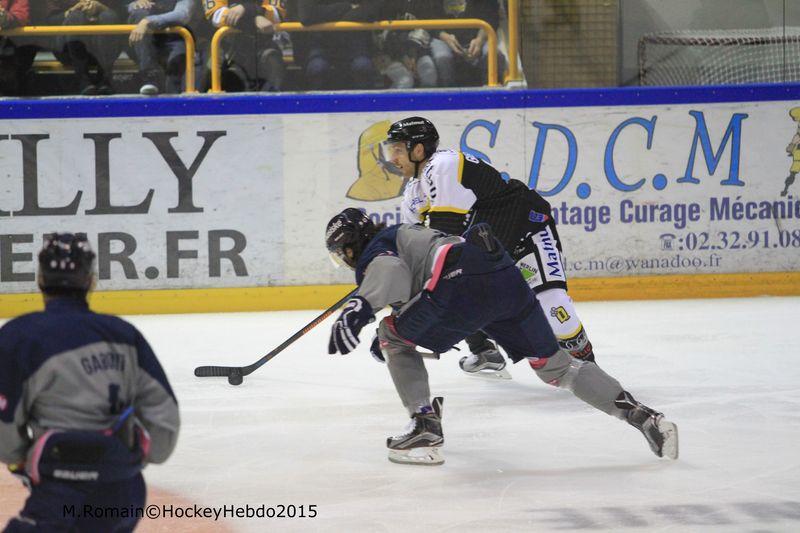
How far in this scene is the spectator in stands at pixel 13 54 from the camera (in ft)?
24.7

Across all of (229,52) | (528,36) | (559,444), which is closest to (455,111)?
(528,36)

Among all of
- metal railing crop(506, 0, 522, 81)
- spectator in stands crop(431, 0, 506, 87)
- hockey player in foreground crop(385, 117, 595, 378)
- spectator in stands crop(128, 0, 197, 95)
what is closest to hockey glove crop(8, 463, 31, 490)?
hockey player in foreground crop(385, 117, 595, 378)

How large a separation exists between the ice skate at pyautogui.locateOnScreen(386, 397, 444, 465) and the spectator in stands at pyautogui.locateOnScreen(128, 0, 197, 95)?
14.2ft

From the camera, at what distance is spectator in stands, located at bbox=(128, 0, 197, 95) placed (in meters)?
7.58

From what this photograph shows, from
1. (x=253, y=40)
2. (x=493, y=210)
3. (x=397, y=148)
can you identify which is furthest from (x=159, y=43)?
(x=493, y=210)

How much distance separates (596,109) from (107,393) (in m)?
6.04

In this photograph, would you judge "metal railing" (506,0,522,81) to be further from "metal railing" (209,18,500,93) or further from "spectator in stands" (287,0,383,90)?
"spectator in stands" (287,0,383,90)

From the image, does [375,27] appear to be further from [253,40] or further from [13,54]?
[13,54]

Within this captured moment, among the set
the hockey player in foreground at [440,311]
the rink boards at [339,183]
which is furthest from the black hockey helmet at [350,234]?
the rink boards at [339,183]

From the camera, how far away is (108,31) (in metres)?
7.55

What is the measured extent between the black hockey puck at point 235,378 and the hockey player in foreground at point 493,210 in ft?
3.52

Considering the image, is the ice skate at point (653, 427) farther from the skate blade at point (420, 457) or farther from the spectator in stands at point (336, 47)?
the spectator in stands at point (336, 47)

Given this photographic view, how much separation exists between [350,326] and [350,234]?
34 cm

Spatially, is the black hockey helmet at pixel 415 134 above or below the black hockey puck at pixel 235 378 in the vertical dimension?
above
